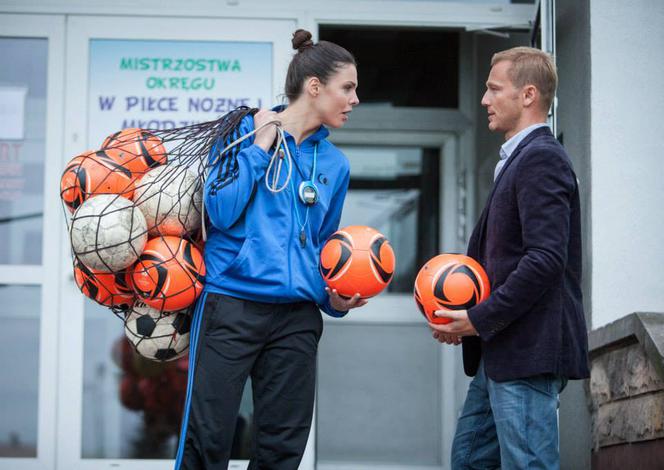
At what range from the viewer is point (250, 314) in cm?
321

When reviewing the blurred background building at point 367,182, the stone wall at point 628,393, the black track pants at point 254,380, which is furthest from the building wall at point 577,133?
the black track pants at point 254,380

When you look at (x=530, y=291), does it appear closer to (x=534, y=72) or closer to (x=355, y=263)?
(x=355, y=263)

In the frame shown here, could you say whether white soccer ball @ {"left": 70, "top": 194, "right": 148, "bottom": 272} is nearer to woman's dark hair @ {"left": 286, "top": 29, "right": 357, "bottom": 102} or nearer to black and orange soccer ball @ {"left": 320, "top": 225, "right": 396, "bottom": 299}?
black and orange soccer ball @ {"left": 320, "top": 225, "right": 396, "bottom": 299}

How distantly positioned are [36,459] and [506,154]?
11.1ft

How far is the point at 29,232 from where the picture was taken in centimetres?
545

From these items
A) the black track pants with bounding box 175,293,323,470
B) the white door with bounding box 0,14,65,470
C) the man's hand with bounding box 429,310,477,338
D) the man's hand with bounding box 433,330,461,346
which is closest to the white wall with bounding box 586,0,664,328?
the man's hand with bounding box 433,330,461,346

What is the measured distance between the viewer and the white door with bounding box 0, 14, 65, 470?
534cm

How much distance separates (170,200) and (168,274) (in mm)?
251

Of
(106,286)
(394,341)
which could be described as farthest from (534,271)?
(394,341)

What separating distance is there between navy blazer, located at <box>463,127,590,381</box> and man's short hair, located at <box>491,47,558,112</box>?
0.46 ft

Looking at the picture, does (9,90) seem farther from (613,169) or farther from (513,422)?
(513,422)

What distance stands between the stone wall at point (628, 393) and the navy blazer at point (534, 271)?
740mm

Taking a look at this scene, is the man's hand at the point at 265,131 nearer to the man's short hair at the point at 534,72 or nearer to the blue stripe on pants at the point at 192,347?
the blue stripe on pants at the point at 192,347

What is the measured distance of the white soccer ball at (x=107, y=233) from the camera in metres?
3.04
